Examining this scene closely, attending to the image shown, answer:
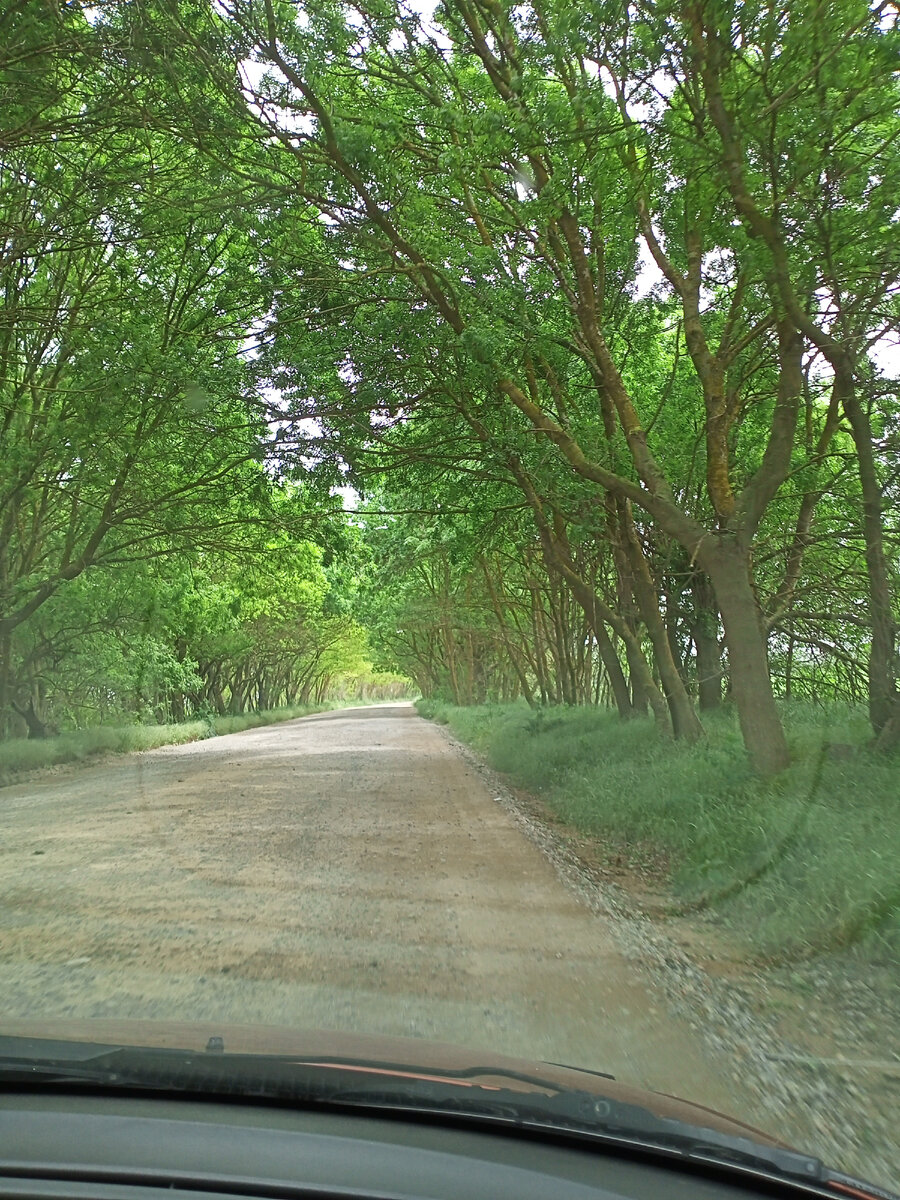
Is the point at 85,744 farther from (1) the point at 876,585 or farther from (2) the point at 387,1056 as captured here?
(2) the point at 387,1056

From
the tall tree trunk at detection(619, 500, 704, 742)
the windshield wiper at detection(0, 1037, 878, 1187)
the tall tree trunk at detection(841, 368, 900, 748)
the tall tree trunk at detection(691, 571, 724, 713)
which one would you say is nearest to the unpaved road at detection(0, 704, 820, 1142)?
the windshield wiper at detection(0, 1037, 878, 1187)

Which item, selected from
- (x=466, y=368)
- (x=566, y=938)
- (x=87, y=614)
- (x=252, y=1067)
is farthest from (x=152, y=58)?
(x=87, y=614)

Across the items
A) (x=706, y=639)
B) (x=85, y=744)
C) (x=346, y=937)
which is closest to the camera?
(x=346, y=937)

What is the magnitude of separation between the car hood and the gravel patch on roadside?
3.23 feet

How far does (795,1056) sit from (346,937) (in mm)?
2941

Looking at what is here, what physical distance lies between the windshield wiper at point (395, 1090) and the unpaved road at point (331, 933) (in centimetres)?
163

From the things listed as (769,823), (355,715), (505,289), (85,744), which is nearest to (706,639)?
(505,289)

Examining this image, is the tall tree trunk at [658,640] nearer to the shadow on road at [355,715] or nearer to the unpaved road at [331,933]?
the unpaved road at [331,933]

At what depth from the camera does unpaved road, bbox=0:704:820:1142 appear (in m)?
4.71

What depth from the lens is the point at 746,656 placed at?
989 cm

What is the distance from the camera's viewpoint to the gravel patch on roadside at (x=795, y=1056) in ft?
11.9

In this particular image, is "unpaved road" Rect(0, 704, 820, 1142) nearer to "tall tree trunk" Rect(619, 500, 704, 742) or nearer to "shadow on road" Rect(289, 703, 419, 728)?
"tall tree trunk" Rect(619, 500, 704, 742)

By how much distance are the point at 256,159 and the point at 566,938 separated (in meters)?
8.78

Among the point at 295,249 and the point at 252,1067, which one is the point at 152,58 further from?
the point at 252,1067
